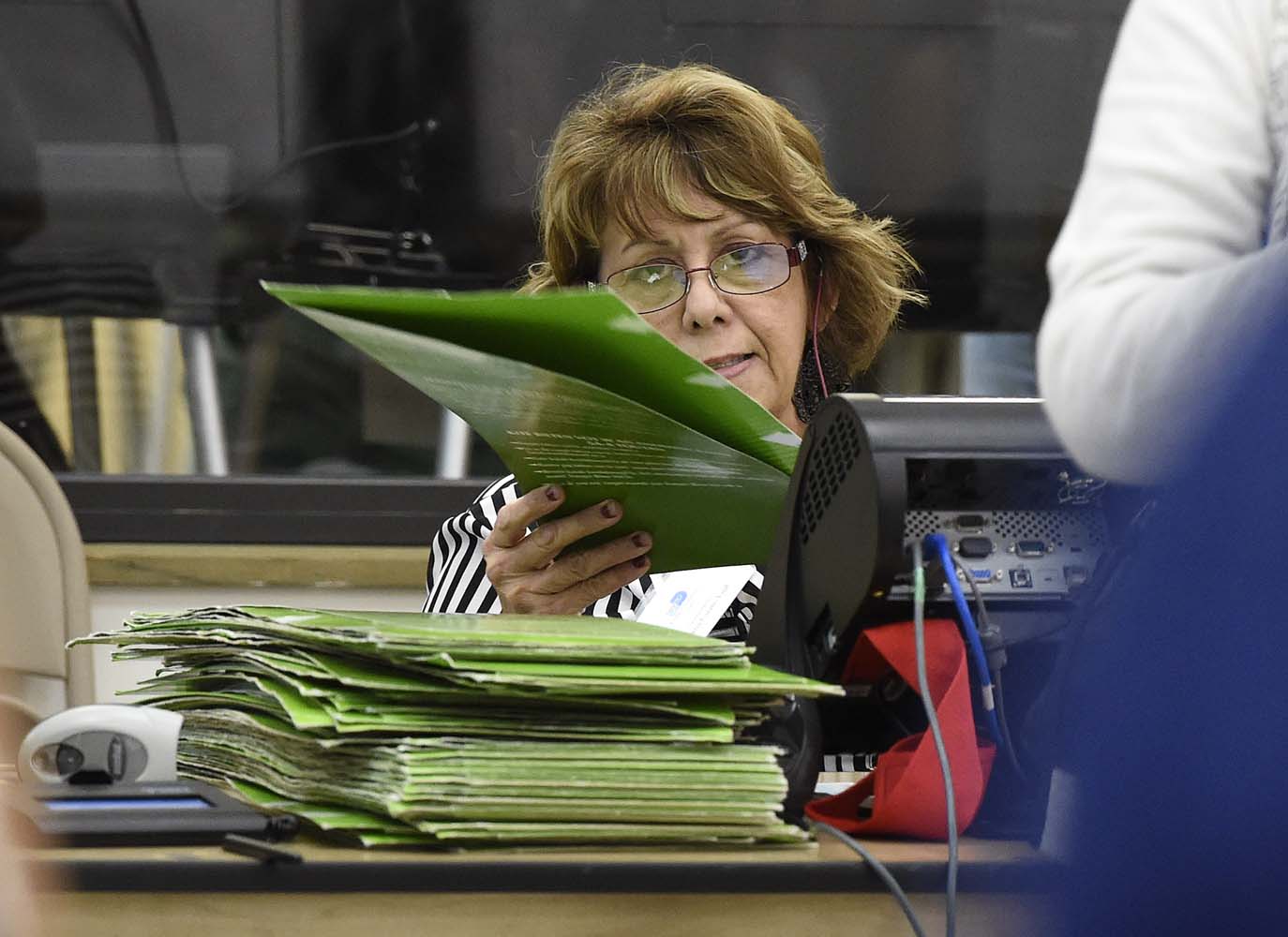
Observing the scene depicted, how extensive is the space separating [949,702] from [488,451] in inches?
74.7

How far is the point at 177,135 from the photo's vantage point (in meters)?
2.52

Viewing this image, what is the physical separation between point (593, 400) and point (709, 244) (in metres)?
0.79

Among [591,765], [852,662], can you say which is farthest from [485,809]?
[852,662]

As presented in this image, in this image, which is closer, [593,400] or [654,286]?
[593,400]

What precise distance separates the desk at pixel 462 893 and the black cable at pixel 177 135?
2025 mm

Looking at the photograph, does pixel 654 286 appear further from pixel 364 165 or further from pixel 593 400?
pixel 364 165

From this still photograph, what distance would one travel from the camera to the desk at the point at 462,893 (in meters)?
0.63

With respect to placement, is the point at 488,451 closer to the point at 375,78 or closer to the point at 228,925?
the point at 375,78

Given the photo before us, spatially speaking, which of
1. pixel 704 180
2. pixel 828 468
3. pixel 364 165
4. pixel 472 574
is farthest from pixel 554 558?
pixel 364 165

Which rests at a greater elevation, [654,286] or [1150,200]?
[1150,200]

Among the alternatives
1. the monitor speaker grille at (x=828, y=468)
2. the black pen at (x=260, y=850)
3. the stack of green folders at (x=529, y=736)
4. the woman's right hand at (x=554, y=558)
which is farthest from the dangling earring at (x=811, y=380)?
the black pen at (x=260, y=850)

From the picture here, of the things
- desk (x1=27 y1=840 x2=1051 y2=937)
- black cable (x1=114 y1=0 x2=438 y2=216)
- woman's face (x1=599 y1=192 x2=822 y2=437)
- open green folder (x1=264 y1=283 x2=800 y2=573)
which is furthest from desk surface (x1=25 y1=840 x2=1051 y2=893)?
black cable (x1=114 y1=0 x2=438 y2=216)

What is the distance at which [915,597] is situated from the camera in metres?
0.74

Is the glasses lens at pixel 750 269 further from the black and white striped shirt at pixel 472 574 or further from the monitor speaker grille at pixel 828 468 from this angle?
the monitor speaker grille at pixel 828 468
